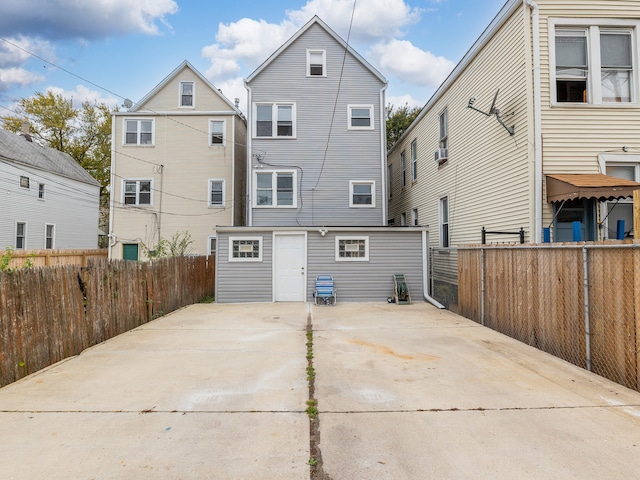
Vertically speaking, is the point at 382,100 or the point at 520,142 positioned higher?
the point at 382,100

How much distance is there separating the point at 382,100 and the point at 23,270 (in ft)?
42.0

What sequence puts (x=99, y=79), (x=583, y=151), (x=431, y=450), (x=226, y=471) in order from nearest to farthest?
(x=226, y=471)
(x=431, y=450)
(x=583, y=151)
(x=99, y=79)

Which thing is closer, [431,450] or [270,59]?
[431,450]

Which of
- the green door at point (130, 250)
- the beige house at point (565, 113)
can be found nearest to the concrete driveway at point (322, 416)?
the beige house at point (565, 113)

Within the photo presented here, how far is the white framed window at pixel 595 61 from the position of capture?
744cm

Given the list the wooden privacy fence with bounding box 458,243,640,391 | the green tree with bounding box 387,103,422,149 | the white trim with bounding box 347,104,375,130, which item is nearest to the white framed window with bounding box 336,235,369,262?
the wooden privacy fence with bounding box 458,243,640,391

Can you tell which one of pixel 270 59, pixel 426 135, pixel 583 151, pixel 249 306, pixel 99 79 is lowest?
pixel 249 306

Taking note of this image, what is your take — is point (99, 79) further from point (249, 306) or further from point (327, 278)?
point (327, 278)

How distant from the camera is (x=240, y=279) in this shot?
11.4 metres

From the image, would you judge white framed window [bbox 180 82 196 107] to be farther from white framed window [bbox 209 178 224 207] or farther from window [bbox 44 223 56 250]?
window [bbox 44 223 56 250]

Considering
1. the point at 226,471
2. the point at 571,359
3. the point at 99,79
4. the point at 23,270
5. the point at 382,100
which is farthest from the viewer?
the point at 382,100

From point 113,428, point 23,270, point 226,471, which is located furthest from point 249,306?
point 226,471

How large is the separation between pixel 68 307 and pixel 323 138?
1063 cm

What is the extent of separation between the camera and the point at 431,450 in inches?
107
